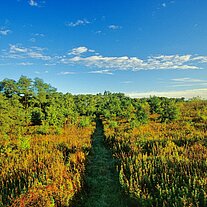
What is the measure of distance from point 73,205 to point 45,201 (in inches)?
42.2

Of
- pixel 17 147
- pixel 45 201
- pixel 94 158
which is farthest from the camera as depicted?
pixel 17 147

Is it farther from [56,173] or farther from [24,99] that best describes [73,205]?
[24,99]

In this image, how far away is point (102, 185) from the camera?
22.1 ft

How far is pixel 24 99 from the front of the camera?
167ft

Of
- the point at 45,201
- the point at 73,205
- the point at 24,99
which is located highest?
the point at 24,99

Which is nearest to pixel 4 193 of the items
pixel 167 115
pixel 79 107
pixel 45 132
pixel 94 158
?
pixel 94 158

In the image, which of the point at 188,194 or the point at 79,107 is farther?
the point at 79,107

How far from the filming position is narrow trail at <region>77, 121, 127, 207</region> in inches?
221

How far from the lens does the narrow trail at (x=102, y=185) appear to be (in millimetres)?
5617

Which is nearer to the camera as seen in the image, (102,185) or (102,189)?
(102,189)

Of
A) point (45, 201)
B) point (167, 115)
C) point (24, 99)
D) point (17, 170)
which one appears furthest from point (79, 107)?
point (45, 201)

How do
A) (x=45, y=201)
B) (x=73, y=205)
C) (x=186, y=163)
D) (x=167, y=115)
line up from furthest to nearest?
1. (x=167, y=115)
2. (x=186, y=163)
3. (x=73, y=205)
4. (x=45, y=201)

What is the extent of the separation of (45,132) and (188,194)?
49.7 feet

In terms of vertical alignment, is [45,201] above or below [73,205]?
above
